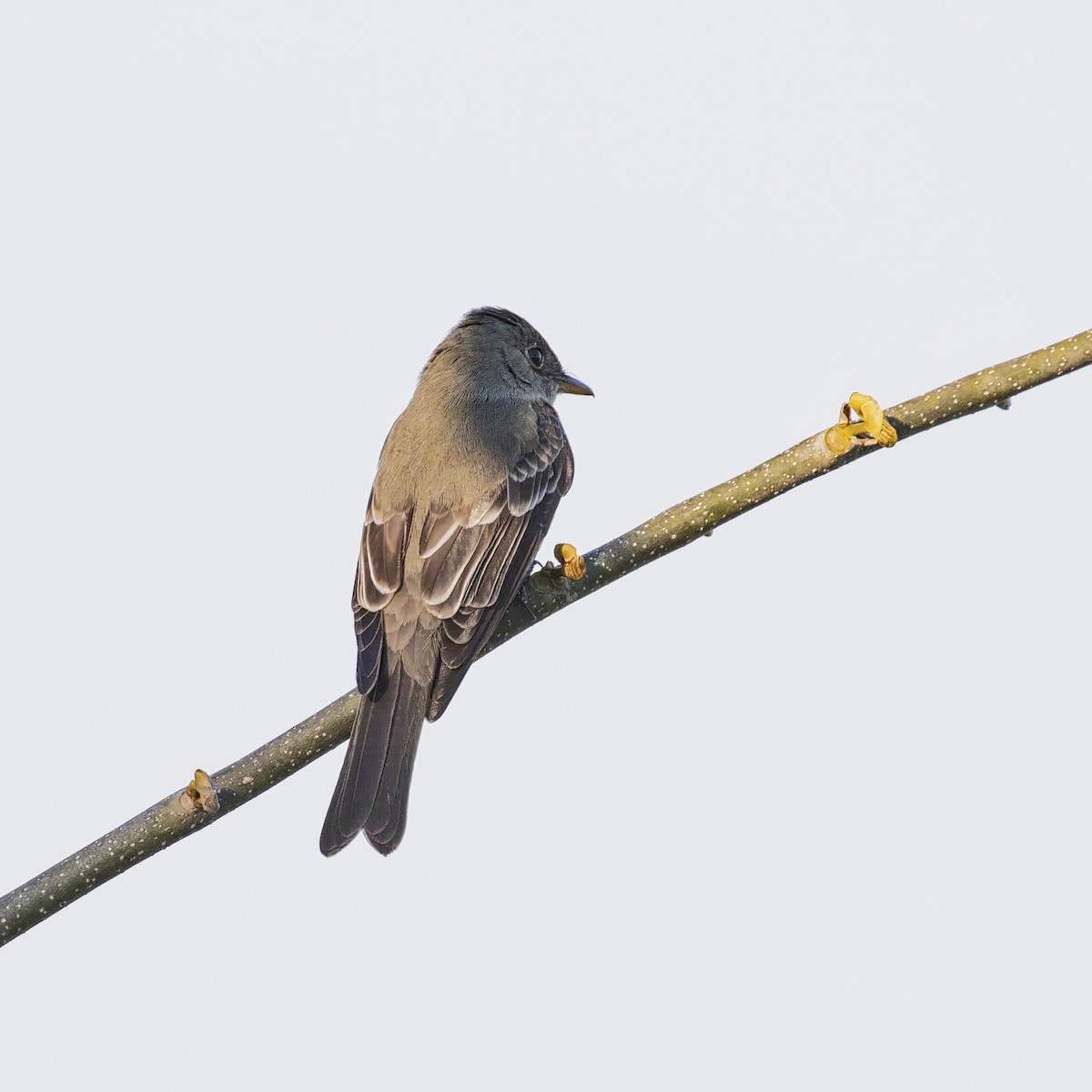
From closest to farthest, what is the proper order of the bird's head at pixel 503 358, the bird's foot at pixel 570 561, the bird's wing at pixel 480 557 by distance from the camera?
the bird's foot at pixel 570 561, the bird's wing at pixel 480 557, the bird's head at pixel 503 358

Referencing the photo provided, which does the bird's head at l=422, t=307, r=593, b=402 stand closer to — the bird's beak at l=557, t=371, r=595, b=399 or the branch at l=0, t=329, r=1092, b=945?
the bird's beak at l=557, t=371, r=595, b=399

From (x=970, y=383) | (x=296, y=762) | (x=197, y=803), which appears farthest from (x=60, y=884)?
(x=970, y=383)

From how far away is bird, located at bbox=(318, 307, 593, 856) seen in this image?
5.74 m

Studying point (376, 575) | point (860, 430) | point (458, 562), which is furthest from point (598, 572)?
point (376, 575)

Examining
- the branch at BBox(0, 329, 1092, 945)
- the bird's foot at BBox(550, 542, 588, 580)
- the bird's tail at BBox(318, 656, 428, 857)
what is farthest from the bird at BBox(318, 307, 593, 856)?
the bird's foot at BBox(550, 542, 588, 580)

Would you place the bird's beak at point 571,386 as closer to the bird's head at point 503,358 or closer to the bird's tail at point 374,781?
the bird's head at point 503,358

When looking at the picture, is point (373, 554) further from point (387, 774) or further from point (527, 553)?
point (387, 774)

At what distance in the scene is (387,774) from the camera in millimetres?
5727

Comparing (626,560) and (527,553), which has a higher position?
(527,553)

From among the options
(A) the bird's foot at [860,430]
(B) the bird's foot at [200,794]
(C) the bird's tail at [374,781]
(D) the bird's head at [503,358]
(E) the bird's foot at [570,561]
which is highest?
(D) the bird's head at [503,358]

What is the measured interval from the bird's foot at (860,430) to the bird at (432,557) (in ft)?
6.18

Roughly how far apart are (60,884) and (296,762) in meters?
0.81

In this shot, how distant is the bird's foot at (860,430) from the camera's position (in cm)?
450

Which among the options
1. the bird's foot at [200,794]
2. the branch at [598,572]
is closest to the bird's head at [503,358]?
the branch at [598,572]
